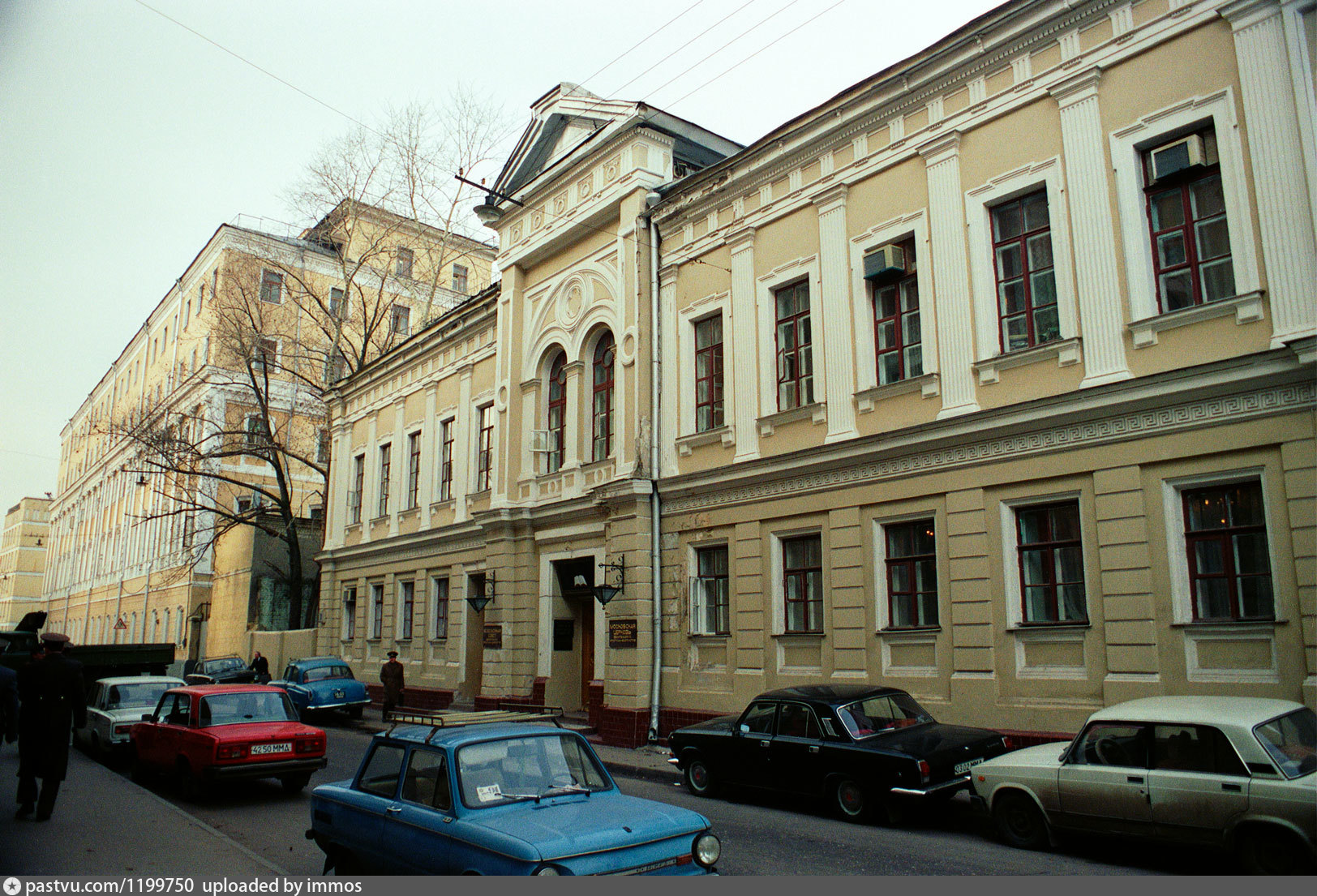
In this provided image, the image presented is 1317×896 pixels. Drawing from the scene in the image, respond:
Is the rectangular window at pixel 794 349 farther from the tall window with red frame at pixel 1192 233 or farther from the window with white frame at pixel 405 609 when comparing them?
the window with white frame at pixel 405 609

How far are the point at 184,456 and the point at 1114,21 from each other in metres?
35.1

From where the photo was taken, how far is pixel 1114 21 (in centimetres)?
1174

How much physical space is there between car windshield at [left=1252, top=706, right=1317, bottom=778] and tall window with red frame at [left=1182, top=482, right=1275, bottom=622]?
7.87ft

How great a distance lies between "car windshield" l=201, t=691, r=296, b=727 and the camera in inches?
457

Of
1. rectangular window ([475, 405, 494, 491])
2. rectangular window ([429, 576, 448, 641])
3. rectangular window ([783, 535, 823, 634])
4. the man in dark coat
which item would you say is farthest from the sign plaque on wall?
the man in dark coat

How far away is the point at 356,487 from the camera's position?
1217 inches

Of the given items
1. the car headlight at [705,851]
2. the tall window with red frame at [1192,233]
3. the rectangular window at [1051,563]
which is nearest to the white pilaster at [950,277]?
the rectangular window at [1051,563]

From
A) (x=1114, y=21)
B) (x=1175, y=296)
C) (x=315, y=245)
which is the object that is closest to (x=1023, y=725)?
(x=1175, y=296)

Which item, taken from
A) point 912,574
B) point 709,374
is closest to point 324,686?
point 709,374

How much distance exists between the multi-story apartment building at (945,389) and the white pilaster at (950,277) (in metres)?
0.05

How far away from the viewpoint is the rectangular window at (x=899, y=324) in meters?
14.0

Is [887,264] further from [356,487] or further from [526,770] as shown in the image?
[356,487]

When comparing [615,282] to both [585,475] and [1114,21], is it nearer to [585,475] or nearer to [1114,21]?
[585,475]

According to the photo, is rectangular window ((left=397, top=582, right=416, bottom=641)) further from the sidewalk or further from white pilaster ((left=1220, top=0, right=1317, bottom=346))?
white pilaster ((left=1220, top=0, right=1317, bottom=346))
